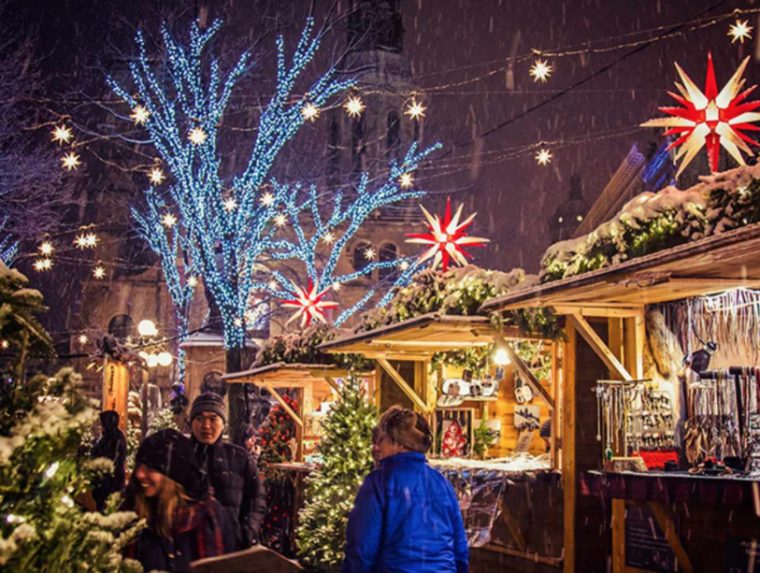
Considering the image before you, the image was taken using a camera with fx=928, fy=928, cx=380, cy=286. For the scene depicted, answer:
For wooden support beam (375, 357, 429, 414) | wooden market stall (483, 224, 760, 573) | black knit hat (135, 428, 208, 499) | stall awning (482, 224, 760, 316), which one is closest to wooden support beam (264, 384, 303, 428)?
wooden support beam (375, 357, 429, 414)

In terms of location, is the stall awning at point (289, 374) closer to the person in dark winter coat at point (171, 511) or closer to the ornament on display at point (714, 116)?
the ornament on display at point (714, 116)

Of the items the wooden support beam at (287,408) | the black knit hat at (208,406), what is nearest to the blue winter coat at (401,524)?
the black knit hat at (208,406)

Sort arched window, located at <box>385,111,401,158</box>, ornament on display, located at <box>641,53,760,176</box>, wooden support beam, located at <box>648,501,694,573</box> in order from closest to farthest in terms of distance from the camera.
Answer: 1. wooden support beam, located at <box>648,501,694,573</box>
2. ornament on display, located at <box>641,53,760,176</box>
3. arched window, located at <box>385,111,401,158</box>

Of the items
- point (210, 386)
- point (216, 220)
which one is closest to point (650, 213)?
point (216, 220)

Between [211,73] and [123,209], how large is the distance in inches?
1188

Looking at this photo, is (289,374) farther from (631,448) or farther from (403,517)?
(403,517)

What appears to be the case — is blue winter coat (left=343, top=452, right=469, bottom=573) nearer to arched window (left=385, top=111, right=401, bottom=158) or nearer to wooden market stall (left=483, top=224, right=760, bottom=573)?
wooden market stall (left=483, top=224, right=760, bottom=573)

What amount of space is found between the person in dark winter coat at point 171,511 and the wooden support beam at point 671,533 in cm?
357

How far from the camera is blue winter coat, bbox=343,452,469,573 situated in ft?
16.3

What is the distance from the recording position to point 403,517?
16.3 feet

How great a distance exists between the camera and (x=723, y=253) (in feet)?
20.1

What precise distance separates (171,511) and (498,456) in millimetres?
8528

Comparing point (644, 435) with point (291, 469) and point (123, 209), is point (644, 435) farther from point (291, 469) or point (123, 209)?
point (123, 209)

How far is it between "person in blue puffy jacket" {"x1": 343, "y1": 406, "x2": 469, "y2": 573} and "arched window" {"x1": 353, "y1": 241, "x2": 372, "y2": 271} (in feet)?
→ 150
